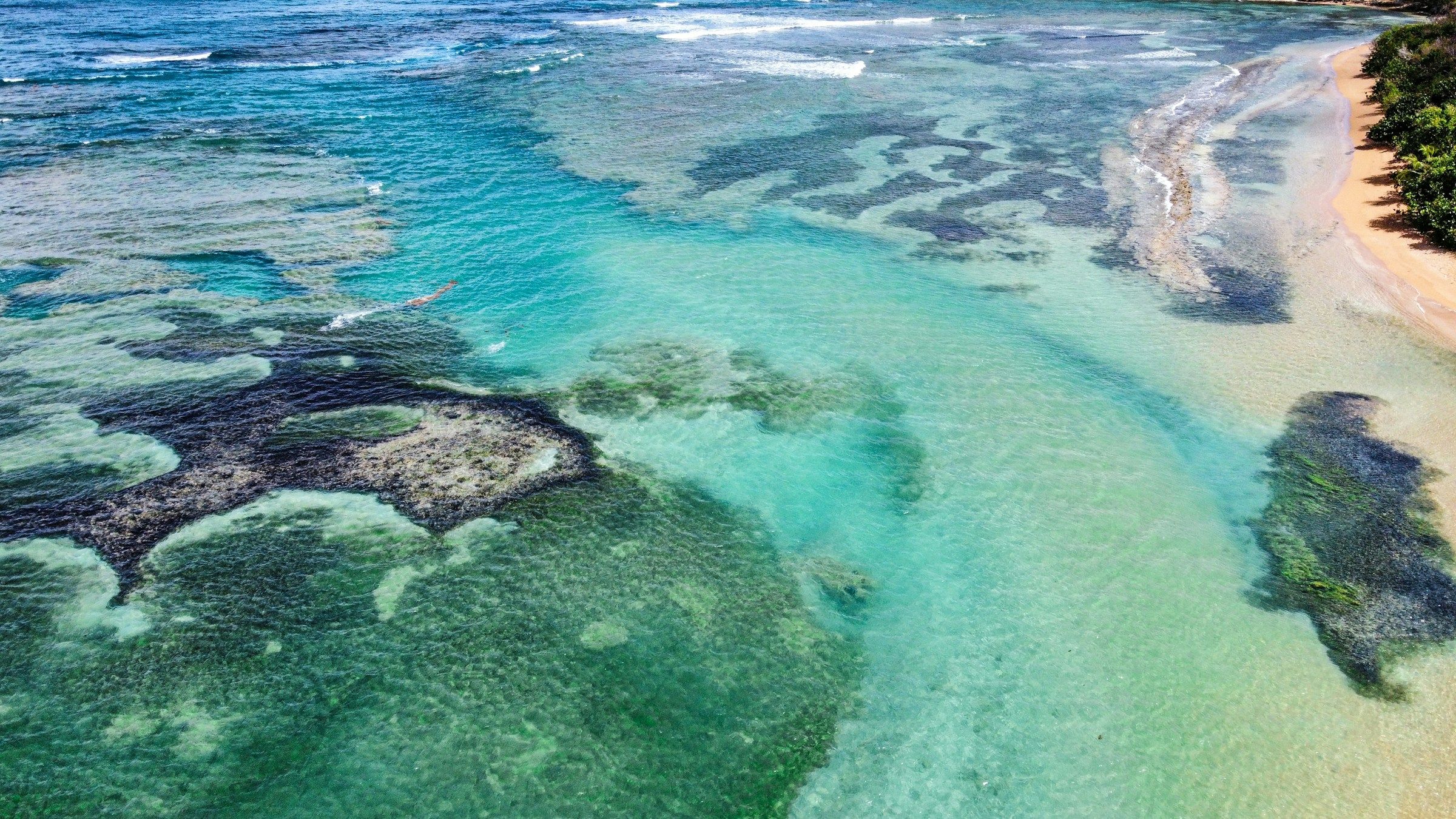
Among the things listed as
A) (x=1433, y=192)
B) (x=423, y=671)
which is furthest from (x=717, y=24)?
(x=423, y=671)


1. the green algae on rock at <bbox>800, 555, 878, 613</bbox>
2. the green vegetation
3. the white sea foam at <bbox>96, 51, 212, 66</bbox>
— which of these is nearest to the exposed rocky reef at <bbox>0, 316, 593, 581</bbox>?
the green algae on rock at <bbox>800, 555, 878, 613</bbox>

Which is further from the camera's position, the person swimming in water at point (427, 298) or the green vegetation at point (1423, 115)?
the green vegetation at point (1423, 115)

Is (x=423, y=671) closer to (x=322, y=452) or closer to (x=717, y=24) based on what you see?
(x=322, y=452)

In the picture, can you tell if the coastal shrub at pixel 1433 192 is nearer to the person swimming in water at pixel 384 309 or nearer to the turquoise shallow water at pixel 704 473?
the turquoise shallow water at pixel 704 473

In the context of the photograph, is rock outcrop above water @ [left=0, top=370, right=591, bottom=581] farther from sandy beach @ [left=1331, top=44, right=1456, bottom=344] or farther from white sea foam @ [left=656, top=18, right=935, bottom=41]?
white sea foam @ [left=656, top=18, right=935, bottom=41]

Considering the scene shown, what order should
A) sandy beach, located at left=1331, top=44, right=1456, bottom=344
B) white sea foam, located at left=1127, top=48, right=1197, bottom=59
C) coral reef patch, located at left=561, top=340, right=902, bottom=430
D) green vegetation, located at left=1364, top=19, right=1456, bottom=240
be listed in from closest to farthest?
coral reef patch, located at left=561, top=340, right=902, bottom=430
sandy beach, located at left=1331, top=44, right=1456, bottom=344
green vegetation, located at left=1364, top=19, right=1456, bottom=240
white sea foam, located at left=1127, top=48, right=1197, bottom=59

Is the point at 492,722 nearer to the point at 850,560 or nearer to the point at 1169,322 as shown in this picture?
the point at 850,560

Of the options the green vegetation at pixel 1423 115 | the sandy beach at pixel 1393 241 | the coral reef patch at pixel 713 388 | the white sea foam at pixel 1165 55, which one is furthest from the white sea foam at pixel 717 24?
the coral reef patch at pixel 713 388
